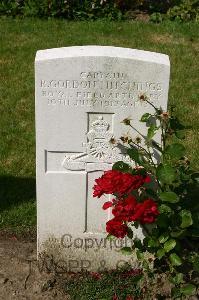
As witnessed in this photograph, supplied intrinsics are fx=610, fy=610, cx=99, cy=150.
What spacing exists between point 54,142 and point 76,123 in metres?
0.21

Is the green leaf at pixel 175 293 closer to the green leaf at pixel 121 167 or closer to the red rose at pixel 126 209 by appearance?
the red rose at pixel 126 209

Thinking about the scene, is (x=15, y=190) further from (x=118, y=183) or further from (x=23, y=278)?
(x=118, y=183)

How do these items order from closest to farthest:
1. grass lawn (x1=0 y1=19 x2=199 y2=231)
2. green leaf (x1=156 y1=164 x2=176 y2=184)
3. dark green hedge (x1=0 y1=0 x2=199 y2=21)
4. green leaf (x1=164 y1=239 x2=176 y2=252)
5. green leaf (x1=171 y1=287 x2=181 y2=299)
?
green leaf (x1=156 y1=164 x2=176 y2=184) → green leaf (x1=164 y1=239 x2=176 y2=252) → green leaf (x1=171 y1=287 x2=181 y2=299) → grass lawn (x1=0 y1=19 x2=199 y2=231) → dark green hedge (x1=0 y1=0 x2=199 y2=21)

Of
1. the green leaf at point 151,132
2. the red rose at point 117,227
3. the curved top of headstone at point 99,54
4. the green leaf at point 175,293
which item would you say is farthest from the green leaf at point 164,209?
the curved top of headstone at point 99,54

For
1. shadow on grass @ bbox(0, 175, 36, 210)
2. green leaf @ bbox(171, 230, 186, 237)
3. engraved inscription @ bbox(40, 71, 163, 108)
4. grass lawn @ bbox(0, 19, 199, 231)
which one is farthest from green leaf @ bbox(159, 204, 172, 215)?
shadow on grass @ bbox(0, 175, 36, 210)

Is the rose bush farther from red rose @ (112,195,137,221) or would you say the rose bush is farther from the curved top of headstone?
the curved top of headstone

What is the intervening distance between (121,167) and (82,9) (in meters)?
5.76

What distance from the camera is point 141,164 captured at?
13.0ft

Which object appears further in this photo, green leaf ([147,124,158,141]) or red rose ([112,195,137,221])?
green leaf ([147,124,158,141])

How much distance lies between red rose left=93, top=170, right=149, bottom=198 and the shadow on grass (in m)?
1.66

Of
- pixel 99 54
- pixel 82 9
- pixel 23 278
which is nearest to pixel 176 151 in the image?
pixel 99 54

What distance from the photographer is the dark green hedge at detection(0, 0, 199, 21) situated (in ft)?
30.2

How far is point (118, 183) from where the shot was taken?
379 centimetres

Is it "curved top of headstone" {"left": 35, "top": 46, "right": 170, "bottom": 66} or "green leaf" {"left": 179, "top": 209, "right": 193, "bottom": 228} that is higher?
"curved top of headstone" {"left": 35, "top": 46, "right": 170, "bottom": 66}
